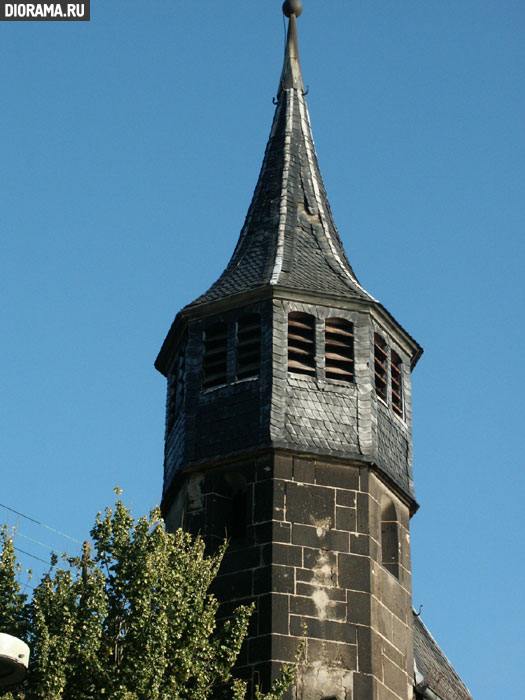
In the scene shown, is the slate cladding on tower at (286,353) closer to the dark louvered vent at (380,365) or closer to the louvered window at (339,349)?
the louvered window at (339,349)

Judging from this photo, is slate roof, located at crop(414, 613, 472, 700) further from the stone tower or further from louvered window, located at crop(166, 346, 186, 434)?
louvered window, located at crop(166, 346, 186, 434)

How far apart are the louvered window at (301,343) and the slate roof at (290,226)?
573 millimetres

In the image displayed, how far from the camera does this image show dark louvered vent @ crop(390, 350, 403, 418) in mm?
28344

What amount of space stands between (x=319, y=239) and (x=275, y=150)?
3.03 meters

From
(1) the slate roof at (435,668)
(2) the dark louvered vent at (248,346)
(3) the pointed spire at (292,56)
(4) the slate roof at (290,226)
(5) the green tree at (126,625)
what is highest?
(3) the pointed spire at (292,56)

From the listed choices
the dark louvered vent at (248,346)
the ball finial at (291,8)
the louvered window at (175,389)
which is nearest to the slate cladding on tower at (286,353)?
the dark louvered vent at (248,346)

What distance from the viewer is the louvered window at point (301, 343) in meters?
26.9

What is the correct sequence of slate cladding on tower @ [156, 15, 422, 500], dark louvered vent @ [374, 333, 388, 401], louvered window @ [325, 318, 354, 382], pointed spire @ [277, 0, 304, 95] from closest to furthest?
slate cladding on tower @ [156, 15, 422, 500]
louvered window @ [325, 318, 354, 382]
dark louvered vent @ [374, 333, 388, 401]
pointed spire @ [277, 0, 304, 95]

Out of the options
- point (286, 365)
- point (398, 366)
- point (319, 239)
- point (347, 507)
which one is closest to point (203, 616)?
point (347, 507)

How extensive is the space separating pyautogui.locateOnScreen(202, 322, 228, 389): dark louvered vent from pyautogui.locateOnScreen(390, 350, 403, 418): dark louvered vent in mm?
3112

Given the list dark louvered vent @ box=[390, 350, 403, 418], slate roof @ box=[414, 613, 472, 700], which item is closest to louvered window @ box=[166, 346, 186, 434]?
dark louvered vent @ box=[390, 350, 403, 418]

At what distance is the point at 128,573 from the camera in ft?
74.0

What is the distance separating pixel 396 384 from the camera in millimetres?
28688

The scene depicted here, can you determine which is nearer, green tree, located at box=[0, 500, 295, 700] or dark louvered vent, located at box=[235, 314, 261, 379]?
green tree, located at box=[0, 500, 295, 700]
